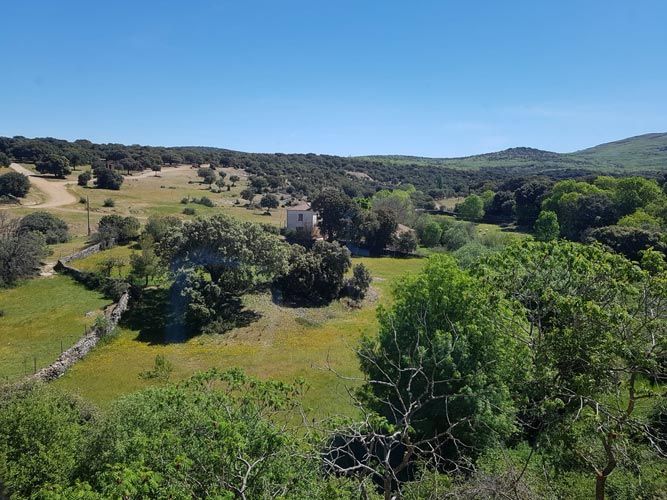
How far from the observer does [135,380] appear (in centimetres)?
2527

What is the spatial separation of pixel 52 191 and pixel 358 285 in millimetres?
58533

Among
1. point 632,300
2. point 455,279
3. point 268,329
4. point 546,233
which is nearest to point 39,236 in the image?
point 268,329

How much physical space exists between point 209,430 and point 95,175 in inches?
3493

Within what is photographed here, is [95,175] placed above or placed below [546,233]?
above

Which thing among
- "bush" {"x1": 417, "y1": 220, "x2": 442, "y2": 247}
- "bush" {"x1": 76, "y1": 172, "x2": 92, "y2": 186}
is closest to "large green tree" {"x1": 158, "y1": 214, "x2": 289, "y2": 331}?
"bush" {"x1": 417, "y1": 220, "x2": 442, "y2": 247}

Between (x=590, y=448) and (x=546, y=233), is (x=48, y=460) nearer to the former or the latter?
(x=590, y=448)

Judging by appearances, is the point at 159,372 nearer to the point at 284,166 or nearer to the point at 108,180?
the point at 108,180

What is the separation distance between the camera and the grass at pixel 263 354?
24.6m

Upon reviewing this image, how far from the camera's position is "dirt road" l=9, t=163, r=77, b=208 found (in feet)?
219

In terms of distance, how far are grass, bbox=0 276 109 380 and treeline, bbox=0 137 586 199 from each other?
57009 millimetres

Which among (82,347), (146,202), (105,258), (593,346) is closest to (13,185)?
(146,202)

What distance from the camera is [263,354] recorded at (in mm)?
30047

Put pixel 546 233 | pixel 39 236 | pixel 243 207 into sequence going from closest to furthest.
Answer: pixel 39 236
pixel 546 233
pixel 243 207

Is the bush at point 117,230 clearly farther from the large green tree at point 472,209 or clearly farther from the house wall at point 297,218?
the large green tree at point 472,209
